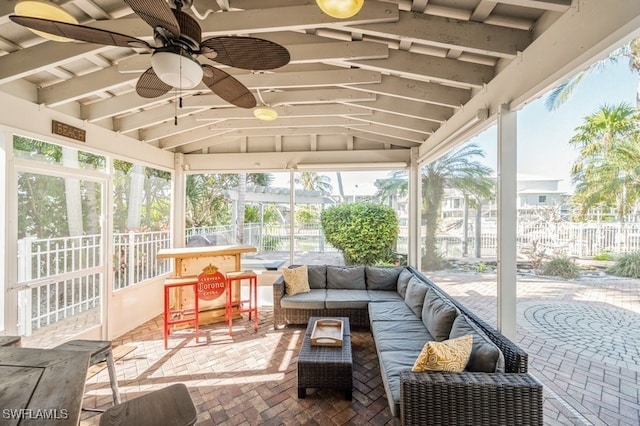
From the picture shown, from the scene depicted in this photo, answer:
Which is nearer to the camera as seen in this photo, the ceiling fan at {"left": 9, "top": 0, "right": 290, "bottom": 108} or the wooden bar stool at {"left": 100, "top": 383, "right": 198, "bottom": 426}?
the wooden bar stool at {"left": 100, "top": 383, "right": 198, "bottom": 426}

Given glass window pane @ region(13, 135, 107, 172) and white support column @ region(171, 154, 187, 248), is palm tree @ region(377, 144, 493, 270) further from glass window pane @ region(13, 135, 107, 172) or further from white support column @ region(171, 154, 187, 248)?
glass window pane @ region(13, 135, 107, 172)

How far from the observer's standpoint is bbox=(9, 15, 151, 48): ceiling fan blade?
131cm

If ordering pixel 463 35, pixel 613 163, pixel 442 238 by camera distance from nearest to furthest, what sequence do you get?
1. pixel 463 35
2. pixel 613 163
3. pixel 442 238

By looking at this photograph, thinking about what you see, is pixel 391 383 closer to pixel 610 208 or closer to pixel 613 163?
pixel 610 208

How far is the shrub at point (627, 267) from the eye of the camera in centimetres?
270

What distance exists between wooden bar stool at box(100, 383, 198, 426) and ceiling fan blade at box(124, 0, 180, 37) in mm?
1700

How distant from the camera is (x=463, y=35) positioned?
82.4 inches

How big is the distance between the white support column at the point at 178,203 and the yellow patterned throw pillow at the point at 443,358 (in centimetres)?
469

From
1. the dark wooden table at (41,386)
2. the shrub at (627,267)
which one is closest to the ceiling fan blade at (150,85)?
the dark wooden table at (41,386)

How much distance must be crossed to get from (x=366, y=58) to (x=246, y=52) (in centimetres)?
131

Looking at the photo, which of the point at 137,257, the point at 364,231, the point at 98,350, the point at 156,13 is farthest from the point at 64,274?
the point at 364,231

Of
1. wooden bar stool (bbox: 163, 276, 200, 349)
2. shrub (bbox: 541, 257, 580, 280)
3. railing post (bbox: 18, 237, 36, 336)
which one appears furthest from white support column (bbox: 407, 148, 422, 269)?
railing post (bbox: 18, 237, 36, 336)

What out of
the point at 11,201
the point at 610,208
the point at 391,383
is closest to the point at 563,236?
the point at 610,208

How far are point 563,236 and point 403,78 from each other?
2.75 m
